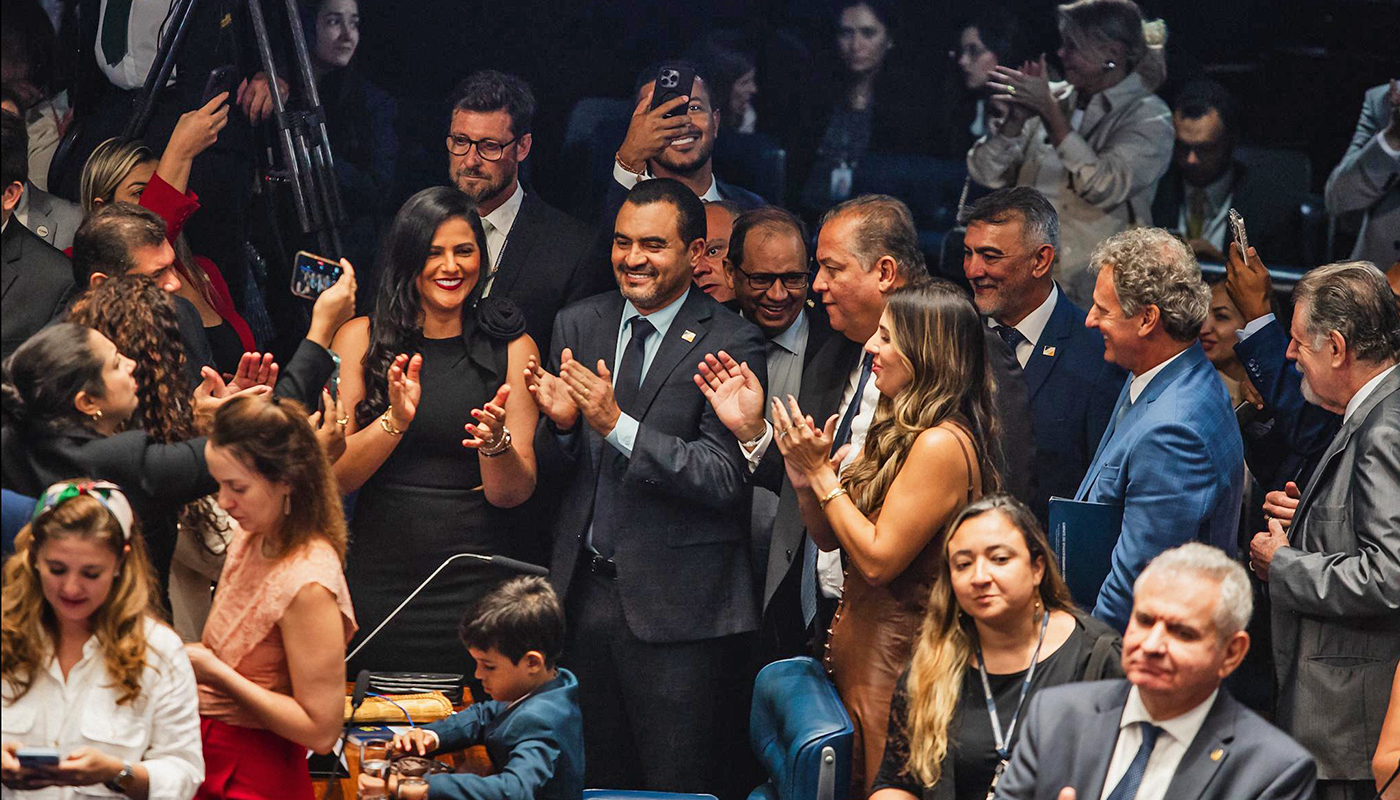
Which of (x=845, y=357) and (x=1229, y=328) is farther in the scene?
(x=1229, y=328)

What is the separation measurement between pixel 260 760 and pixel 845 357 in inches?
79.5

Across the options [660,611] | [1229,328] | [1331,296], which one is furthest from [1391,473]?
[660,611]

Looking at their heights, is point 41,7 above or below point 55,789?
above

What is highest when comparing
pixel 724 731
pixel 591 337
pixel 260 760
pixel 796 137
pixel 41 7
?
pixel 41 7

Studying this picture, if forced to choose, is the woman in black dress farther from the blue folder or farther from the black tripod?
the blue folder

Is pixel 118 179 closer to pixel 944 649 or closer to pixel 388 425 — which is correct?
pixel 388 425

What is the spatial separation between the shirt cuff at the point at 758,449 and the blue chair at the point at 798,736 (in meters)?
0.57

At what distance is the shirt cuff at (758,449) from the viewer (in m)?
4.29

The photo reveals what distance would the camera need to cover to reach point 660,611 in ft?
14.1

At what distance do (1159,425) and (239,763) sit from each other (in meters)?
2.24

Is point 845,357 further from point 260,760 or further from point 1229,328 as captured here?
point 260,760

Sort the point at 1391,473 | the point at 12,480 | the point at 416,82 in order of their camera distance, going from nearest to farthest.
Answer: the point at 12,480 → the point at 1391,473 → the point at 416,82

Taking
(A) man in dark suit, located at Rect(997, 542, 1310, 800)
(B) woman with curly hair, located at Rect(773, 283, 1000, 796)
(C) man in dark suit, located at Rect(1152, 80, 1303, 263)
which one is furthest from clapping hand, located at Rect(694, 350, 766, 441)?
(C) man in dark suit, located at Rect(1152, 80, 1303, 263)

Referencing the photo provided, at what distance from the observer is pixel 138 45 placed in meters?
4.67
